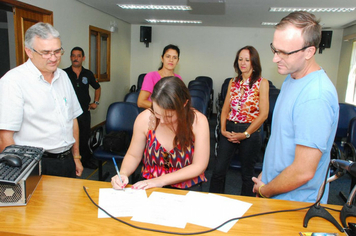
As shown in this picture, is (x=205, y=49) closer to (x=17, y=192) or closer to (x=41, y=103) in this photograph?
(x=41, y=103)

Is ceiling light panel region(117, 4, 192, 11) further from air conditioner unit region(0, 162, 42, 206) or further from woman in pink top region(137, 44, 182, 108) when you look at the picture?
air conditioner unit region(0, 162, 42, 206)

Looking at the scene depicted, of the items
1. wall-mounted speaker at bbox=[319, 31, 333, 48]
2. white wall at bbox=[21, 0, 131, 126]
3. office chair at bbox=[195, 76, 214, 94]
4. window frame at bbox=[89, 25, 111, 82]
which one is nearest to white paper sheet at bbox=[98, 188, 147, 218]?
white wall at bbox=[21, 0, 131, 126]

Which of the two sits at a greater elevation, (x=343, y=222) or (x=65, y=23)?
(x=65, y=23)

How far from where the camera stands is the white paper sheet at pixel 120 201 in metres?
1.21

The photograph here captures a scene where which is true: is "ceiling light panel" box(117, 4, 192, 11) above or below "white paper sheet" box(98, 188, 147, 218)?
above

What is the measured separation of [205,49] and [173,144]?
8.12 m

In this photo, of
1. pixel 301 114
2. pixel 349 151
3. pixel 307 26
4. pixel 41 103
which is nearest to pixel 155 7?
pixel 349 151

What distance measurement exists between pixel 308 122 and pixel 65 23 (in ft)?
17.1

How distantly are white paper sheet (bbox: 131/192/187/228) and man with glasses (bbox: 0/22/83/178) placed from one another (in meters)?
0.89

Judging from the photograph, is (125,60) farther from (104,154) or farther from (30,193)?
(30,193)

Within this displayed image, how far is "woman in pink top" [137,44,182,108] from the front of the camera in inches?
114

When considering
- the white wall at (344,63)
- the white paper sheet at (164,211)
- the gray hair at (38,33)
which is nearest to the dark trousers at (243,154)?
the white paper sheet at (164,211)

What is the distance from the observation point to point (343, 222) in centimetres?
114

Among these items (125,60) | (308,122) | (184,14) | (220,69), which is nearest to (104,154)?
(308,122)
